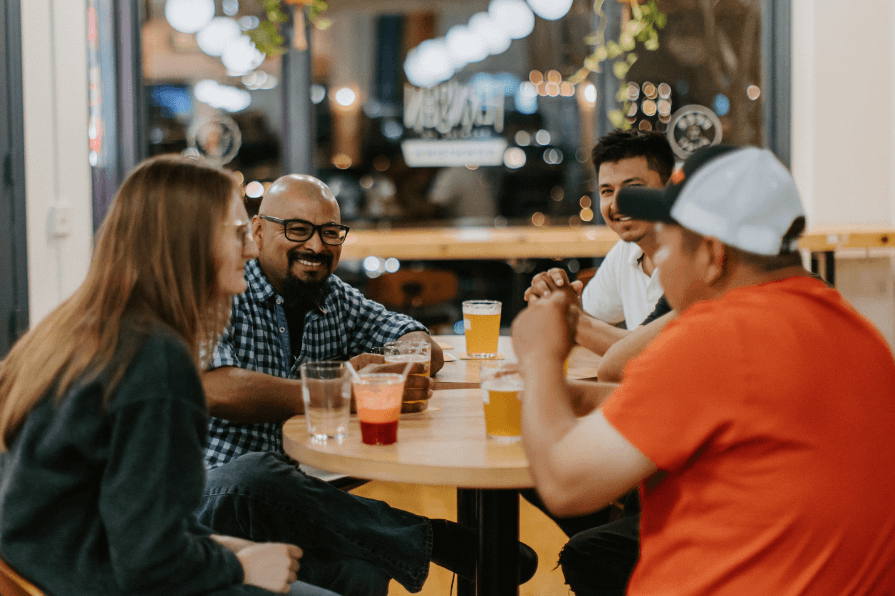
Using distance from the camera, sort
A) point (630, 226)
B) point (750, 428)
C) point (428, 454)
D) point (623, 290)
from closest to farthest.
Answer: point (750, 428) → point (428, 454) → point (630, 226) → point (623, 290)

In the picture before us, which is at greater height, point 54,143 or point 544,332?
point 54,143

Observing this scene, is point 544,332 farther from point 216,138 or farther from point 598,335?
point 216,138

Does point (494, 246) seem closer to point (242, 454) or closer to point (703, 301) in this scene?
point (242, 454)

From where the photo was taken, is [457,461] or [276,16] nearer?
[457,461]

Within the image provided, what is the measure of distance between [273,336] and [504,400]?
78 cm

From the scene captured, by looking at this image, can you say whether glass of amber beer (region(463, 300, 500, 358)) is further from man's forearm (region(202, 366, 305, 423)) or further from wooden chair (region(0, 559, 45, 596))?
wooden chair (region(0, 559, 45, 596))

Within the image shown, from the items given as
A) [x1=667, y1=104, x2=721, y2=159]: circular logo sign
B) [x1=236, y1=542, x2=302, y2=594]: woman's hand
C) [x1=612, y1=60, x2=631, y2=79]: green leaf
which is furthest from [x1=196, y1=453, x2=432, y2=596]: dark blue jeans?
[x1=667, y1=104, x2=721, y2=159]: circular logo sign

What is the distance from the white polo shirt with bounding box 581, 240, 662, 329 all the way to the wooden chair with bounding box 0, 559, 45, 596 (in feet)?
6.38

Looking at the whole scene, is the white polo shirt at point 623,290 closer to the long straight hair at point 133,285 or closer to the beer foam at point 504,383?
the beer foam at point 504,383

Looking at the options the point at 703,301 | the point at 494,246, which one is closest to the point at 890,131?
the point at 494,246

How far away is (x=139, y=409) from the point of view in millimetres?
1026

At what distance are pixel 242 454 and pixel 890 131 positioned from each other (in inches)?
178

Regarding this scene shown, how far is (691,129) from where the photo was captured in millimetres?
5641

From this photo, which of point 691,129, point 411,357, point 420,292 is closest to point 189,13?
point 420,292
